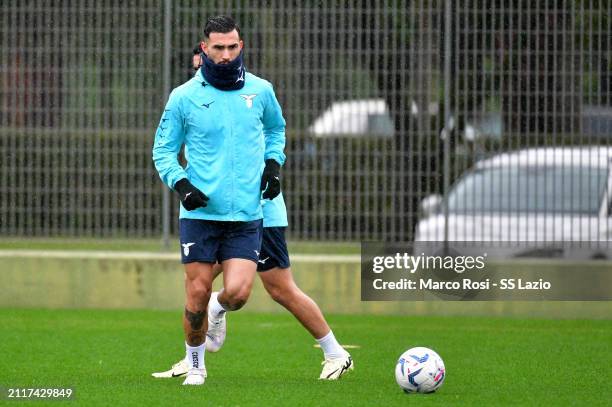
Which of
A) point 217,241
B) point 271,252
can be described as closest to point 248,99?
point 217,241

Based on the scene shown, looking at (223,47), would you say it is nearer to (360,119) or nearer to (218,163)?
(218,163)

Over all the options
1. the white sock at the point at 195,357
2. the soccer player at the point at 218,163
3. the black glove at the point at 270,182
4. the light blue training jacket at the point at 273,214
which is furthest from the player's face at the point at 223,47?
the white sock at the point at 195,357

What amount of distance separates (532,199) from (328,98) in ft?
7.10

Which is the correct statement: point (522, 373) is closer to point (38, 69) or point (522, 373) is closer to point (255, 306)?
point (255, 306)

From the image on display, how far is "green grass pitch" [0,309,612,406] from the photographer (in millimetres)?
8625

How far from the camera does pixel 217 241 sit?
8969 millimetres

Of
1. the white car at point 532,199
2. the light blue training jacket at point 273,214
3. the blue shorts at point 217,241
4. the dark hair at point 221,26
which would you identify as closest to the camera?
the dark hair at point 221,26

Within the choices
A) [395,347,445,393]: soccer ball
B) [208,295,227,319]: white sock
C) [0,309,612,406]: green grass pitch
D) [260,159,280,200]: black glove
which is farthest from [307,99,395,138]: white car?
[395,347,445,393]: soccer ball

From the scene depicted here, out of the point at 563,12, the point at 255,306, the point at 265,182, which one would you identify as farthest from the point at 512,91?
the point at 265,182

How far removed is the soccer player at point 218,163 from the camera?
8844 mm

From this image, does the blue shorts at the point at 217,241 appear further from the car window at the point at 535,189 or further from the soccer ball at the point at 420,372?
the car window at the point at 535,189

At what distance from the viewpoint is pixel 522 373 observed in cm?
1003

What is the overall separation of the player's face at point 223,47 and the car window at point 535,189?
574 centimetres

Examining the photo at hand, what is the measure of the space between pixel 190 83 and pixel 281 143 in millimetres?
740
